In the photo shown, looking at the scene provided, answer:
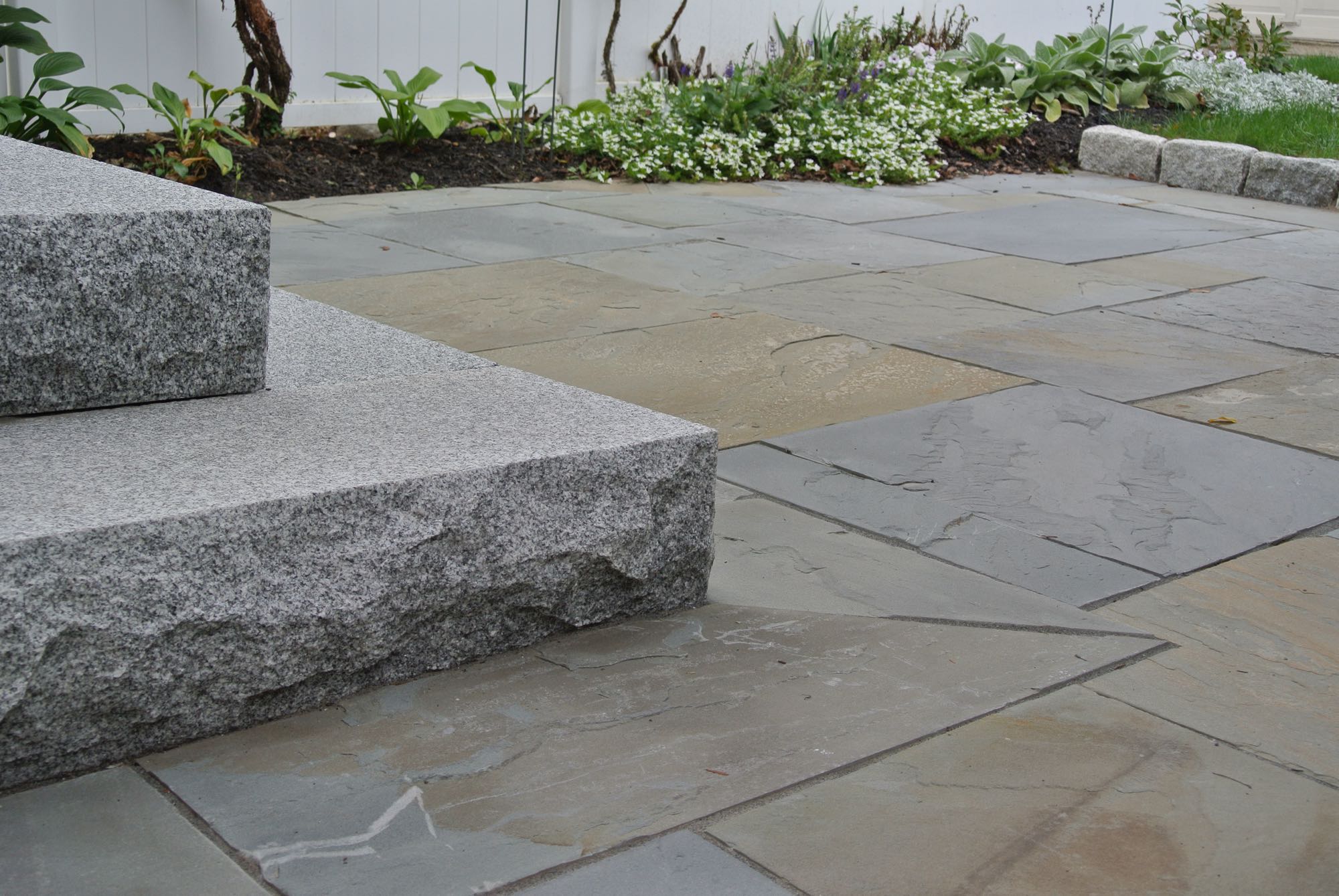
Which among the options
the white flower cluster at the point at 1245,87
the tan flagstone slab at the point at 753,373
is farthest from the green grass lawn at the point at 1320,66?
the tan flagstone slab at the point at 753,373

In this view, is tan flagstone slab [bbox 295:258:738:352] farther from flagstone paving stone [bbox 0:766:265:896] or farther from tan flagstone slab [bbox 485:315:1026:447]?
flagstone paving stone [bbox 0:766:265:896]

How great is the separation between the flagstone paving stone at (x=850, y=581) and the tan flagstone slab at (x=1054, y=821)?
1.47ft

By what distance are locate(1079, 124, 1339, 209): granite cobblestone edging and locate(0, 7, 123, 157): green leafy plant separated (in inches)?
252

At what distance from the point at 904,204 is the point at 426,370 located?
528 cm

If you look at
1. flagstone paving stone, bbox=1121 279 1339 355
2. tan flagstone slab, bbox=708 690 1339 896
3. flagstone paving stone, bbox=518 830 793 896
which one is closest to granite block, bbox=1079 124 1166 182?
flagstone paving stone, bbox=1121 279 1339 355

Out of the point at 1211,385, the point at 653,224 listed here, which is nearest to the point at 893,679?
the point at 1211,385

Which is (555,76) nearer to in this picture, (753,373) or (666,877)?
(753,373)

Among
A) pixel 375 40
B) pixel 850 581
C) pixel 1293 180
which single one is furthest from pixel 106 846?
pixel 1293 180

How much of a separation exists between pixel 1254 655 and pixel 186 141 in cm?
597

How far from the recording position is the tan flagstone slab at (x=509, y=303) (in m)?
4.90

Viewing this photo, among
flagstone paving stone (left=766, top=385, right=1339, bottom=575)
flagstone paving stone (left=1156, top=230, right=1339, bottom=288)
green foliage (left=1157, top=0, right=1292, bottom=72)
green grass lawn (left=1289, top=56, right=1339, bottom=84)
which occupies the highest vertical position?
green foliage (left=1157, top=0, right=1292, bottom=72)

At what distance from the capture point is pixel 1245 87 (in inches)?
418

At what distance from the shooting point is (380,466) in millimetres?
2369

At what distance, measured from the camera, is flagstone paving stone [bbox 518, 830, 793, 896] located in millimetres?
1885
